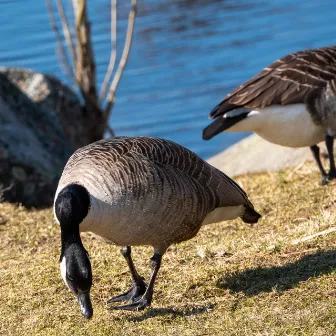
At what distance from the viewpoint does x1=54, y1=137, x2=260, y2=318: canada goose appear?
4.72 metres

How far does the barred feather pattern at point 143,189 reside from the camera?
502 cm

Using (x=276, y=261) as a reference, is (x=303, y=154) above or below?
below

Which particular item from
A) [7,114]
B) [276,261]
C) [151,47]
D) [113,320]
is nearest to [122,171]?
[113,320]

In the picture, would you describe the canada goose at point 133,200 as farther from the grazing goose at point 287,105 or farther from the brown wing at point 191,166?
the grazing goose at point 287,105

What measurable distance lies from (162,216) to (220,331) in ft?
2.94

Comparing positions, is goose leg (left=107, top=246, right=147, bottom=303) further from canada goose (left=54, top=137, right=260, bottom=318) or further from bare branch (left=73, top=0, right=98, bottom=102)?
bare branch (left=73, top=0, right=98, bottom=102)

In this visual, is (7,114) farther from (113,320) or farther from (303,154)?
(113,320)

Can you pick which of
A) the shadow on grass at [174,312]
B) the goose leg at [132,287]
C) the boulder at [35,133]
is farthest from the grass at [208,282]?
the boulder at [35,133]

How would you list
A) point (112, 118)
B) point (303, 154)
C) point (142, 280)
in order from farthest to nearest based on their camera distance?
1. point (112, 118)
2. point (303, 154)
3. point (142, 280)

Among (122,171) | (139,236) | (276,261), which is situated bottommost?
(276,261)

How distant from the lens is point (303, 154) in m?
10.1

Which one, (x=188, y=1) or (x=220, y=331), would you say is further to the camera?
(x=188, y=1)

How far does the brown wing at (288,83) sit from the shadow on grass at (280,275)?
2.45 metres

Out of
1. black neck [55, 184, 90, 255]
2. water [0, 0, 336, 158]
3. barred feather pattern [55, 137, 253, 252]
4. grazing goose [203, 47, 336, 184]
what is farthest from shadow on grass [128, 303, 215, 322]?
water [0, 0, 336, 158]
